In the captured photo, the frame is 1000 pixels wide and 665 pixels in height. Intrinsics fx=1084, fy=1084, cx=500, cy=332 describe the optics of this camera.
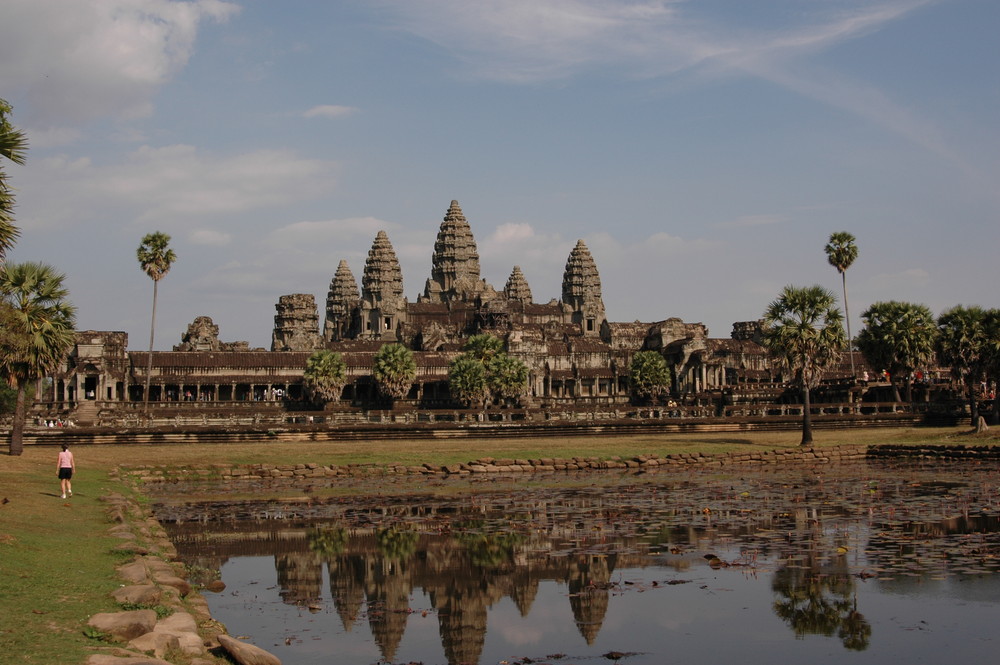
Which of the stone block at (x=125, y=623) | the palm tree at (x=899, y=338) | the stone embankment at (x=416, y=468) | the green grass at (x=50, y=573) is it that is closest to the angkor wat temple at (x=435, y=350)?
the palm tree at (x=899, y=338)

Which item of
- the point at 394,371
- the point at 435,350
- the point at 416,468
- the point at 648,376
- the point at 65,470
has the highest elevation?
the point at 435,350

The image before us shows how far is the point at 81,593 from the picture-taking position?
1305cm

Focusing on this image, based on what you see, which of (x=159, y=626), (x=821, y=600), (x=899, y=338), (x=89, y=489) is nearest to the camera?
(x=159, y=626)

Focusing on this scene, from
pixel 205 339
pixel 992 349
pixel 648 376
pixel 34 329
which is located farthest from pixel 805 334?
pixel 205 339

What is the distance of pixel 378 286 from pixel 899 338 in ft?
284

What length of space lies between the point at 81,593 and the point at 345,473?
81.1 ft

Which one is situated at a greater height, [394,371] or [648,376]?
[648,376]

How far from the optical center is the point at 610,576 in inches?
651

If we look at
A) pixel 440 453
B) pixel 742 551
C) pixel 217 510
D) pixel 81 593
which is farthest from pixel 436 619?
pixel 440 453

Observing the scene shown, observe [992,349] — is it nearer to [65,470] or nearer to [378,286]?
[65,470]

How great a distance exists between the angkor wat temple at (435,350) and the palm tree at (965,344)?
28129mm

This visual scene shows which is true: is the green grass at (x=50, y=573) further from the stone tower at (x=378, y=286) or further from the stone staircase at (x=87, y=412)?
the stone tower at (x=378, y=286)

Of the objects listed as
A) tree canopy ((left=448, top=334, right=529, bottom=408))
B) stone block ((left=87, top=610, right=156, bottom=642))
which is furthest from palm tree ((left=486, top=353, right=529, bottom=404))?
stone block ((left=87, top=610, right=156, bottom=642))

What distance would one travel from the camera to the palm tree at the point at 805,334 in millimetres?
49344
